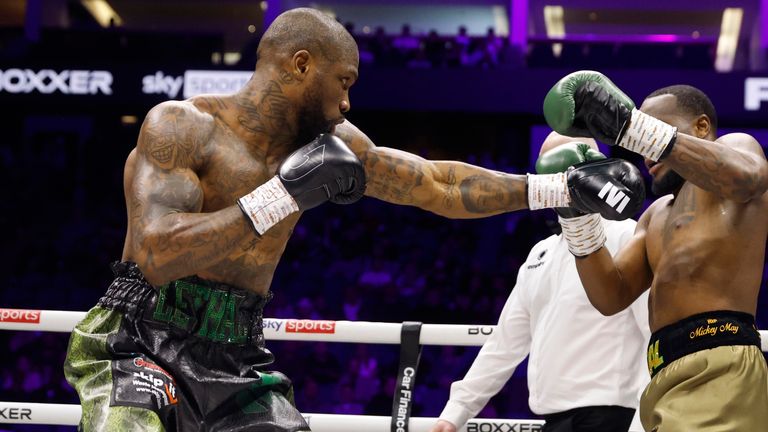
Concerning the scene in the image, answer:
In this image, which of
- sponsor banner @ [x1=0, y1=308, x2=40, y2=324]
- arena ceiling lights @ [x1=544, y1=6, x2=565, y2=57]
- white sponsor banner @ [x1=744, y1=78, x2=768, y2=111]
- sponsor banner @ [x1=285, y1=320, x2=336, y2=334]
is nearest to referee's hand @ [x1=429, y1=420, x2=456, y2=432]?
sponsor banner @ [x1=285, y1=320, x2=336, y2=334]

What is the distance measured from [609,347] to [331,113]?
3.65 ft

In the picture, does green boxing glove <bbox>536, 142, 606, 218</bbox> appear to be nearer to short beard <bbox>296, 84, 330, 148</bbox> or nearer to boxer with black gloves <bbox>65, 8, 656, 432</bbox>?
boxer with black gloves <bbox>65, 8, 656, 432</bbox>

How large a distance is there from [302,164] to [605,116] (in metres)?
0.74

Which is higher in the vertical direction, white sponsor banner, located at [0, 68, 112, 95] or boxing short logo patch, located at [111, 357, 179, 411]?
white sponsor banner, located at [0, 68, 112, 95]

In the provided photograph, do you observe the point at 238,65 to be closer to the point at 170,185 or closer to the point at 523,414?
the point at 523,414

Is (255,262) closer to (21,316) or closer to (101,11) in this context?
(21,316)

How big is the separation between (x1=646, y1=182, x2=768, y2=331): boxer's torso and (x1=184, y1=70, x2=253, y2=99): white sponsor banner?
5857mm

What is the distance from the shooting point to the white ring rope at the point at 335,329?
109 inches

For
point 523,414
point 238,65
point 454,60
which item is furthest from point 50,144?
point 523,414

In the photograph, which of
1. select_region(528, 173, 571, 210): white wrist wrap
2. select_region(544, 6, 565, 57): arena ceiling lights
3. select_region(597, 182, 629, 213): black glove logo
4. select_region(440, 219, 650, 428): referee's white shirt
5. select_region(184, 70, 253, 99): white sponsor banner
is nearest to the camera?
select_region(597, 182, 629, 213): black glove logo

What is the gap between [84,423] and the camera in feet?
6.25

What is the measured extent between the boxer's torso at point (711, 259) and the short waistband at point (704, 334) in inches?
0.9

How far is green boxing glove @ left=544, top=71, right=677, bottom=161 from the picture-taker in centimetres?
215

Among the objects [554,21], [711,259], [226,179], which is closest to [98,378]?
[226,179]
